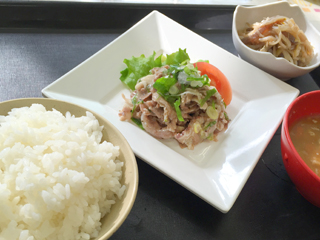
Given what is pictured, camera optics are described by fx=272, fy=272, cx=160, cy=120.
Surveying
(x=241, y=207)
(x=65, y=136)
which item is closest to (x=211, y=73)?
(x=241, y=207)

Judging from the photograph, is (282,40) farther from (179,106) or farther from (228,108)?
(179,106)

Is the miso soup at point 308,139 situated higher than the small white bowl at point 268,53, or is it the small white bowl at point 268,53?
the small white bowl at point 268,53

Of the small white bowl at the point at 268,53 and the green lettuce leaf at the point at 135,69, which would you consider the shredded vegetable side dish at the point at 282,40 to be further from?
the green lettuce leaf at the point at 135,69

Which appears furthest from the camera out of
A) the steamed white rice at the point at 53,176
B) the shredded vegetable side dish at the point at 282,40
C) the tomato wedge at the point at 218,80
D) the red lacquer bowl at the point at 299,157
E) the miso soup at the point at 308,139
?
the shredded vegetable side dish at the point at 282,40

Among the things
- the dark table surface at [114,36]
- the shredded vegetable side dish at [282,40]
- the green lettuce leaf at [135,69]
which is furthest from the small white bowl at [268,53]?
the green lettuce leaf at [135,69]

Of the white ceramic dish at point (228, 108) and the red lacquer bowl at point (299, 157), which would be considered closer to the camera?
the red lacquer bowl at point (299, 157)

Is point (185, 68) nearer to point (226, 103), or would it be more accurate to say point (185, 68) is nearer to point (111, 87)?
point (226, 103)

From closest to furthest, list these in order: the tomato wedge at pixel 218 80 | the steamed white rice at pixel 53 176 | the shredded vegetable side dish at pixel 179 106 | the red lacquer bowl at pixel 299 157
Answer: the steamed white rice at pixel 53 176
the red lacquer bowl at pixel 299 157
the shredded vegetable side dish at pixel 179 106
the tomato wedge at pixel 218 80
